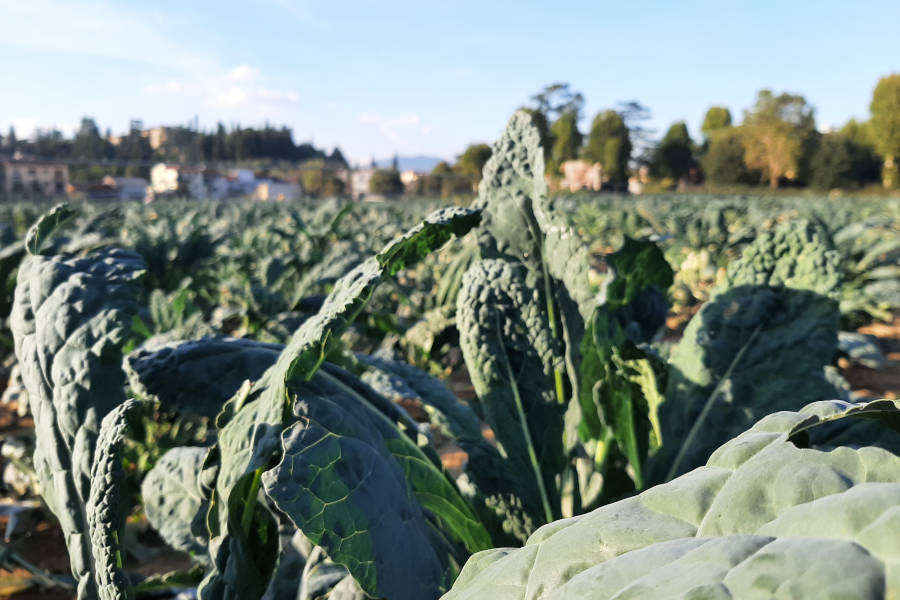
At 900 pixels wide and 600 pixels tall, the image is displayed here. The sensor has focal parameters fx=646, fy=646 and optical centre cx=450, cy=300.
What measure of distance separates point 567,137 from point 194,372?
58.7 metres

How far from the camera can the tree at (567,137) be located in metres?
56.4

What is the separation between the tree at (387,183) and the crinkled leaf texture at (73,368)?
47173 mm

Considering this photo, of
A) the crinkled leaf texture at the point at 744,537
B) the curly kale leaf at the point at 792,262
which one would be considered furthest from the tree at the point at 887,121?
the crinkled leaf texture at the point at 744,537

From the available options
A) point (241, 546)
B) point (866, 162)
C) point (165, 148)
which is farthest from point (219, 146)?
point (241, 546)

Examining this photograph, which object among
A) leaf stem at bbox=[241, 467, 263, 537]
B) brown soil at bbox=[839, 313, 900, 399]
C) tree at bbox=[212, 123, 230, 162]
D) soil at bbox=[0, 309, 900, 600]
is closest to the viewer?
leaf stem at bbox=[241, 467, 263, 537]

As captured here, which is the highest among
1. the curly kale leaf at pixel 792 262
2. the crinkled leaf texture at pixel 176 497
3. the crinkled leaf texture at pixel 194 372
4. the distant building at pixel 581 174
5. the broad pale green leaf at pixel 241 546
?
the distant building at pixel 581 174

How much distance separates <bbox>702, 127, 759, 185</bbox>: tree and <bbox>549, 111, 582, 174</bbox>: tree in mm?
11803

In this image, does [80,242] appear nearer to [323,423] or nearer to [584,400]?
[323,423]

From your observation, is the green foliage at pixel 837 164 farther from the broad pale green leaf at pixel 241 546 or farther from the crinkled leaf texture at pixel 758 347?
the broad pale green leaf at pixel 241 546

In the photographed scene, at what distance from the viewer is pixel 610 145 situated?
55.4 m

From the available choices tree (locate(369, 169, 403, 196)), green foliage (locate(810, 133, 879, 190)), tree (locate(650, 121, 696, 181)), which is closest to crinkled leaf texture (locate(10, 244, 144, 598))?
tree (locate(369, 169, 403, 196))

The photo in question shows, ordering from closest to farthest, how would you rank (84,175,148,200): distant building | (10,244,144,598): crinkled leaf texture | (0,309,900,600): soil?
(10,244,144,598): crinkled leaf texture, (0,309,900,600): soil, (84,175,148,200): distant building

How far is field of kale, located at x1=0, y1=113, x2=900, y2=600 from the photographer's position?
510 millimetres

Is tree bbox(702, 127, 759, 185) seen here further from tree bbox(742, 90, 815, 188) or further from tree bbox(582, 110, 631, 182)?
tree bbox(582, 110, 631, 182)
